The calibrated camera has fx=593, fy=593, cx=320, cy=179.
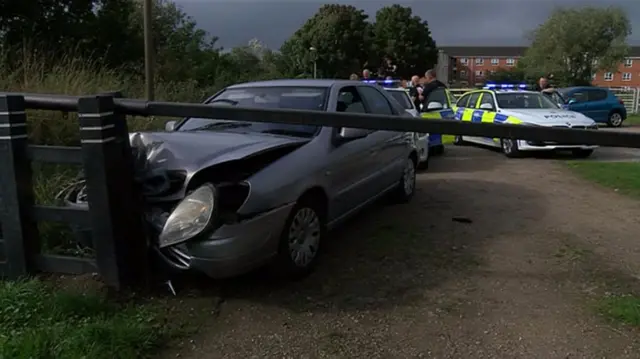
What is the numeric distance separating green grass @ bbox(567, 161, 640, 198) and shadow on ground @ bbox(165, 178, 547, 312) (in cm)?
162

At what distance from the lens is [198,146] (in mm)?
4238

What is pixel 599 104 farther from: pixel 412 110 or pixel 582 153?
pixel 412 110

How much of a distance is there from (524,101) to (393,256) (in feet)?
30.6

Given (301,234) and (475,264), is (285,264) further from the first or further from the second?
(475,264)

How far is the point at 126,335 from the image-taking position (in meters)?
3.35

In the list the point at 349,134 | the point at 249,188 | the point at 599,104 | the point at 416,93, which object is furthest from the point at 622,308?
the point at 599,104

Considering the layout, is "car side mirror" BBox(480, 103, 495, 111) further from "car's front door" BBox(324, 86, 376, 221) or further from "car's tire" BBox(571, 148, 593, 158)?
"car's front door" BBox(324, 86, 376, 221)

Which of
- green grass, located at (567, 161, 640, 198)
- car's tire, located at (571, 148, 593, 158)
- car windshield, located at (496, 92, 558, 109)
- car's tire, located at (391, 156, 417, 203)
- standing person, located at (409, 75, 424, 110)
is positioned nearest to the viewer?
car's tire, located at (391, 156, 417, 203)

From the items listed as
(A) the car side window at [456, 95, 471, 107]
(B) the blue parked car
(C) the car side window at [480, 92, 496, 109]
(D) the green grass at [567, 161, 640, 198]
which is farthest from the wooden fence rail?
(B) the blue parked car

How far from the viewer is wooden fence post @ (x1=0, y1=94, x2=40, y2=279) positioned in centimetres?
395

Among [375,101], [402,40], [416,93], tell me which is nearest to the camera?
[375,101]

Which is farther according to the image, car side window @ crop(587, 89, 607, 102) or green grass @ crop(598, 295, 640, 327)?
car side window @ crop(587, 89, 607, 102)

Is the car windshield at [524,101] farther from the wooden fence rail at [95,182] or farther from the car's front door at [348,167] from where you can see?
the wooden fence rail at [95,182]

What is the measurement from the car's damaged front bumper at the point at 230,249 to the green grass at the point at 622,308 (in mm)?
2239
